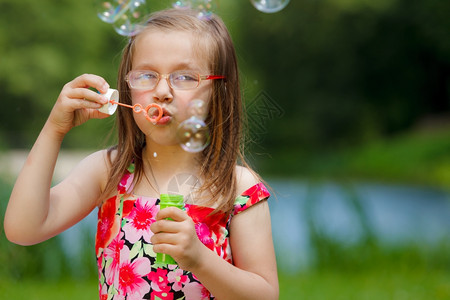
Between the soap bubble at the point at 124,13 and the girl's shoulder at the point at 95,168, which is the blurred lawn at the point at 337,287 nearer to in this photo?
the soap bubble at the point at 124,13

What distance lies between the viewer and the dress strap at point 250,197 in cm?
143

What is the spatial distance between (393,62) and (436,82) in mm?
1040

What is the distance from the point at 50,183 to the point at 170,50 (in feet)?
1.35

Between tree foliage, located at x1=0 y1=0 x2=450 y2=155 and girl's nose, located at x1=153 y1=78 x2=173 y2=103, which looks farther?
tree foliage, located at x1=0 y1=0 x2=450 y2=155

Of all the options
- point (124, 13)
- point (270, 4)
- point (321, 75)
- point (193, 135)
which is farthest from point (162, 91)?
point (321, 75)

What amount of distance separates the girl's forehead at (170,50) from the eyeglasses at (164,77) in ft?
0.06

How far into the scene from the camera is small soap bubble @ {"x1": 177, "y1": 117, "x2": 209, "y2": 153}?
4.58ft

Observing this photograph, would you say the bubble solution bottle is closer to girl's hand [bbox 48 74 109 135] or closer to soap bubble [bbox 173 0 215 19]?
girl's hand [bbox 48 74 109 135]

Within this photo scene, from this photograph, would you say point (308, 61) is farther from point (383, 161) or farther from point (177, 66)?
point (177, 66)

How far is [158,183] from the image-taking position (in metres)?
1.46

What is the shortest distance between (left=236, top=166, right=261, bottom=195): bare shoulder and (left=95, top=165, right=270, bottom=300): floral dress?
1cm

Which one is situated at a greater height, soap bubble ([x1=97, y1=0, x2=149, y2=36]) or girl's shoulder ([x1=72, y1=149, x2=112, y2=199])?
soap bubble ([x1=97, y1=0, x2=149, y2=36])

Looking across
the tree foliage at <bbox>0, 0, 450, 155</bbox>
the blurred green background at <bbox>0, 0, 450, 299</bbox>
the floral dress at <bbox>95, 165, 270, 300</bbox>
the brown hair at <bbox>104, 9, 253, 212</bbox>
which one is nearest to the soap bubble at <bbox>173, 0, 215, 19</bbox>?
the brown hair at <bbox>104, 9, 253, 212</bbox>

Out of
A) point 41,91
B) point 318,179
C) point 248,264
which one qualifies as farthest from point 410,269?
point 41,91
